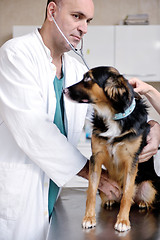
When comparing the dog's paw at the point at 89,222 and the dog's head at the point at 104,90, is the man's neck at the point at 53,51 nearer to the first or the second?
the dog's head at the point at 104,90

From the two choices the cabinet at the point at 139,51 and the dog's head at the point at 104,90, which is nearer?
the dog's head at the point at 104,90

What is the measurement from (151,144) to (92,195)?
0.29 m

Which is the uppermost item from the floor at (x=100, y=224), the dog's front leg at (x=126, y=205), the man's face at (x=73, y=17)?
the man's face at (x=73, y=17)

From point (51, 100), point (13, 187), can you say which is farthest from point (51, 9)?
point (13, 187)

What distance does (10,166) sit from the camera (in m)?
1.27

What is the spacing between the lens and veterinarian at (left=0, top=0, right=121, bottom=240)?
118cm

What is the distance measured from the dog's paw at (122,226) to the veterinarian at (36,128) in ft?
0.66

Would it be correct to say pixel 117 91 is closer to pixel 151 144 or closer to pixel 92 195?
pixel 151 144

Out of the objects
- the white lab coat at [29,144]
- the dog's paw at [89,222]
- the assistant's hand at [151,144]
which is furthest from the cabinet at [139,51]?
the dog's paw at [89,222]

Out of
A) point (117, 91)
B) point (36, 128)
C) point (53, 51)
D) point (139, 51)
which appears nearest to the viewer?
point (117, 91)

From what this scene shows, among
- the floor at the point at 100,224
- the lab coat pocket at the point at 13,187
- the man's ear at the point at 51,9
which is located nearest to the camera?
the floor at the point at 100,224

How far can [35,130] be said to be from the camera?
1.17 meters

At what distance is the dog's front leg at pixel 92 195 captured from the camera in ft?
3.51

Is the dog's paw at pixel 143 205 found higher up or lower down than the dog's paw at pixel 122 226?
lower down
